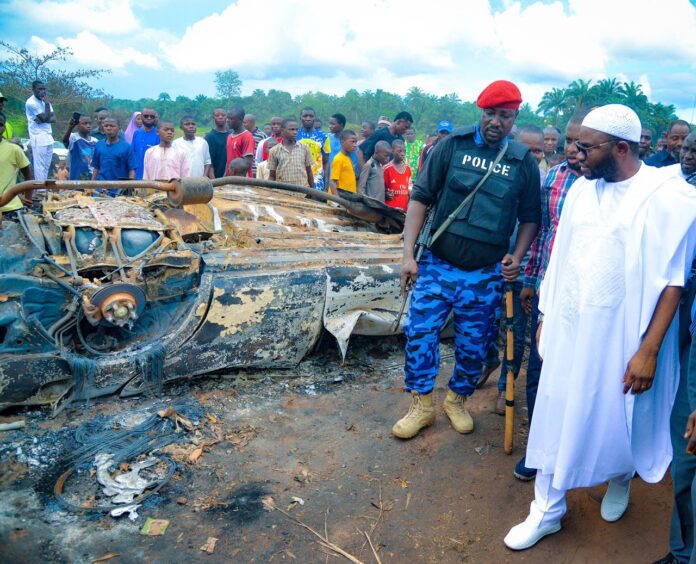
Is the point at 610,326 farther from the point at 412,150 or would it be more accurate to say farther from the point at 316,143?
the point at 412,150

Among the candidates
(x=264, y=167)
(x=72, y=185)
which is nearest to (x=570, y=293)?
(x=72, y=185)

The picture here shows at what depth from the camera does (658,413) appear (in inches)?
96.2

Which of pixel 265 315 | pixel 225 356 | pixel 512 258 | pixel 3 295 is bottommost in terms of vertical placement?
pixel 225 356

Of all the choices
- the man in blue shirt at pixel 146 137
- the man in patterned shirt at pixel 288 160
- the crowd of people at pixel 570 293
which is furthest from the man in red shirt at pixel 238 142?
the crowd of people at pixel 570 293

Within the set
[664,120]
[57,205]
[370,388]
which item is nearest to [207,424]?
[370,388]

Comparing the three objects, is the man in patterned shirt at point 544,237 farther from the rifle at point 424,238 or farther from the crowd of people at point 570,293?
the rifle at point 424,238

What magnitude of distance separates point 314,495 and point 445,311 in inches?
53.0

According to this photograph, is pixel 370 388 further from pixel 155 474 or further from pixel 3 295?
pixel 3 295

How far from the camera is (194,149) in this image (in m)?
7.25

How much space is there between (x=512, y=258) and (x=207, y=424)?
2.23 meters

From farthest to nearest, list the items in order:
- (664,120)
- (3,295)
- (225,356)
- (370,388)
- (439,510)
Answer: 1. (664,120)
2. (370,388)
3. (225,356)
4. (3,295)
5. (439,510)

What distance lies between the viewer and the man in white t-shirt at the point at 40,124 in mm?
8539

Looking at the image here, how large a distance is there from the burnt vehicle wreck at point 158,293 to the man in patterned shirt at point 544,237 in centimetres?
143

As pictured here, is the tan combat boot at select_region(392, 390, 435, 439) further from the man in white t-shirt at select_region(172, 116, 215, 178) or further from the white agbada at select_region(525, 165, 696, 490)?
the man in white t-shirt at select_region(172, 116, 215, 178)
